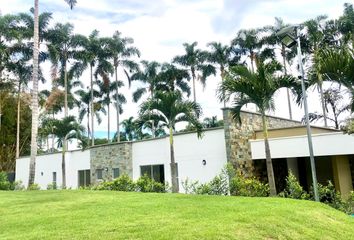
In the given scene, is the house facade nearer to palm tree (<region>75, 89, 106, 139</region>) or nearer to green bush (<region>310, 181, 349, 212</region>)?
green bush (<region>310, 181, 349, 212</region>)

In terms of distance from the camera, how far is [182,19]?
1399cm

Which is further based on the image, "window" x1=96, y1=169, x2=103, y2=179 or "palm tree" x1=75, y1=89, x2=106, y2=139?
"palm tree" x1=75, y1=89, x2=106, y2=139

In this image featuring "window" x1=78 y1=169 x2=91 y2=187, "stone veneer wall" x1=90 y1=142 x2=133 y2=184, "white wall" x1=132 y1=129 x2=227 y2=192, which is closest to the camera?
"white wall" x1=132 y1=129 x2=227 y2=192

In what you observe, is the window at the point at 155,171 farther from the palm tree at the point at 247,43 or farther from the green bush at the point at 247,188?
the palm tree at the point at 247,43

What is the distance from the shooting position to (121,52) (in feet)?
114

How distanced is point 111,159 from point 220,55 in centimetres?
1736

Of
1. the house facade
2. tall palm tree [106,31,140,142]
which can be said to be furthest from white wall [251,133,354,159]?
tall palm tree [106,31,140,142]

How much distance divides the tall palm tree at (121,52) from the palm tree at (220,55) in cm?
753

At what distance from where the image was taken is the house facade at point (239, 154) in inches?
548

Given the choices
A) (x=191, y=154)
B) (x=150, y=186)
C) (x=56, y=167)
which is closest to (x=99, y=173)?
(x=56, y=167)

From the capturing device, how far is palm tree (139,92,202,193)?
48.3 ft

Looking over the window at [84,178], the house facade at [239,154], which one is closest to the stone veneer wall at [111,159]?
the house facade at [239,154]

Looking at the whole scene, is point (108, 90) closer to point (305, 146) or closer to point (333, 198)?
point (305, 146)

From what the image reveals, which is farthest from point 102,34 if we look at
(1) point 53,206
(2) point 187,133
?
(1) point 53,206
